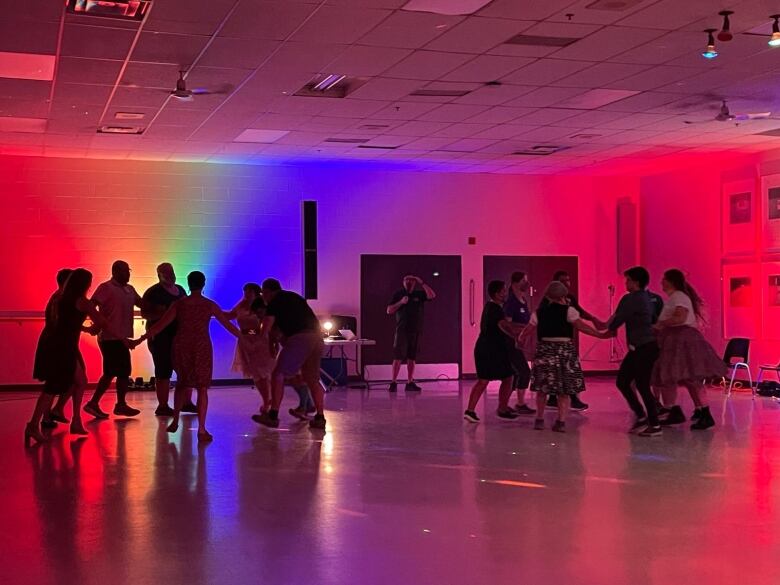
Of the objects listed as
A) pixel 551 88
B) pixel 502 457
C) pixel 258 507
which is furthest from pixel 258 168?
pixel 258 507

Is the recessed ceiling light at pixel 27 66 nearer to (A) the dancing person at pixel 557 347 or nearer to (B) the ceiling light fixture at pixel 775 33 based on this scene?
(A) the dancing person at pixel 557 347

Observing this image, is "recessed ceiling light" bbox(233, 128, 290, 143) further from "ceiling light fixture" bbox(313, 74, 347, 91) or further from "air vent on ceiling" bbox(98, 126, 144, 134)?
"ceiling light fixture" bbox(313, 74, 347, 91)

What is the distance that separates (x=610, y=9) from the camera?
6.89 m

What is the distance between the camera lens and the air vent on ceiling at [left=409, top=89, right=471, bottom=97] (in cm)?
955

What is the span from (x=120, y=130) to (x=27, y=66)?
2.99 metres

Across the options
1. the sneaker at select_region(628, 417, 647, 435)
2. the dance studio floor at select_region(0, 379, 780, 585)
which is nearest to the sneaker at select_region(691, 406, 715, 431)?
the dance studio floor at select_region(0, 379, 780, 585)

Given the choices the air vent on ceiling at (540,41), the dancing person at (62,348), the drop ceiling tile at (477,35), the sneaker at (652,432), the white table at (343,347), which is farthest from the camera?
the white table at (343,347)

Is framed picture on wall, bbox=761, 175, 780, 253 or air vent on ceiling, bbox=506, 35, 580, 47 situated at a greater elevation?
air vent on ceiling, bbox=506, 35, 580, 47

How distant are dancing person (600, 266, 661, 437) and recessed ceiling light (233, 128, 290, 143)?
4707 mm

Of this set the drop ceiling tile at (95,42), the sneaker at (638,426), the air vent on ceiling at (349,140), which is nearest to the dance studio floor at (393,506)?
the sneaker at (638,426)

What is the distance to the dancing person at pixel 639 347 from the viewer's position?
8.72 m

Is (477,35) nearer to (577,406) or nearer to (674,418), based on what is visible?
(674,418)

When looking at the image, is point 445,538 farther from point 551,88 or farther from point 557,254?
point 557,254

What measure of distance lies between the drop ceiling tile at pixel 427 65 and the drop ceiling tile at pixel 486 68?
92 millimetres
